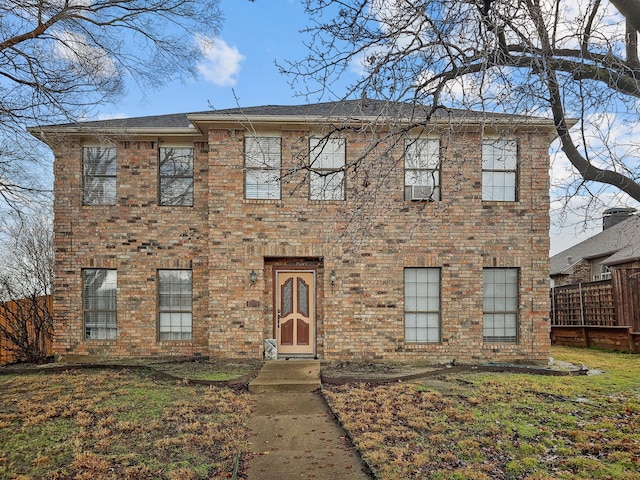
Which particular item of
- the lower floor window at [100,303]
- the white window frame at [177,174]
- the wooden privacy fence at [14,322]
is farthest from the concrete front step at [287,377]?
the wooden privacy fence at [14,322]

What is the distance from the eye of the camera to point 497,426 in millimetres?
5703

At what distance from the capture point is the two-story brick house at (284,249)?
985cm

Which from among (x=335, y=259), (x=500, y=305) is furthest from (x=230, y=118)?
(x=500, y=305)

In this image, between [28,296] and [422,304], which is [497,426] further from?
[28,296]

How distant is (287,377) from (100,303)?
5.21m

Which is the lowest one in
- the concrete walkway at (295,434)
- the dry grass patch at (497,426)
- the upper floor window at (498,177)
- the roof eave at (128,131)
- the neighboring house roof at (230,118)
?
the concrete walkway at (295,434)

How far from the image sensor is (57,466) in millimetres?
4598

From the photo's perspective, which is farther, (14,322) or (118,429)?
(14,322)

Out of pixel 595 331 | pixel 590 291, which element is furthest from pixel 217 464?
pixel 590 291

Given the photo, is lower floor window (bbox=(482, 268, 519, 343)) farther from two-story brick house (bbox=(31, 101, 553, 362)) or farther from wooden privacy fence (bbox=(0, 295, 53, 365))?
wooden privacy fence (bbox=(0, 295, 53, 365))

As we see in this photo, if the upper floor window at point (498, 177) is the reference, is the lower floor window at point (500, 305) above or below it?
below

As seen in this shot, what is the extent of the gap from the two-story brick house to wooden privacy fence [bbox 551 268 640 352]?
4.13 meters

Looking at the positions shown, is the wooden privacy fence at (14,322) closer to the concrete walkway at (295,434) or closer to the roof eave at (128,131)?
the roof eave at (128,131)

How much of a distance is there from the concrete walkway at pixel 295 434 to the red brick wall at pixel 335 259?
192 centimetres
